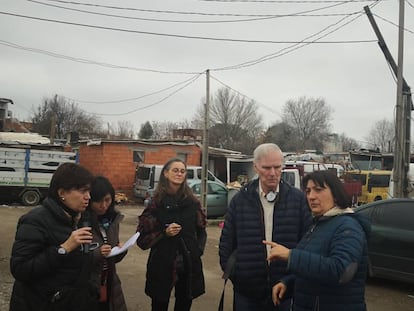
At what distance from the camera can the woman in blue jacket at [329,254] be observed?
2309mm

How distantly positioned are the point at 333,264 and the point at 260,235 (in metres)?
0.88

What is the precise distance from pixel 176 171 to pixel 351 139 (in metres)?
76.7

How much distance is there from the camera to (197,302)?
5980 millimetres

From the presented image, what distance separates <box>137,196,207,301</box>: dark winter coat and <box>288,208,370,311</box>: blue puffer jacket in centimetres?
134

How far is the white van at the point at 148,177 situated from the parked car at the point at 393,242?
1269cm

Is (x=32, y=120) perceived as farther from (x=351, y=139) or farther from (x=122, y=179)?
(x=351, y=139)

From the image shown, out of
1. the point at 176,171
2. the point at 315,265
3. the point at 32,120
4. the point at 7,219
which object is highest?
the point at 32,120

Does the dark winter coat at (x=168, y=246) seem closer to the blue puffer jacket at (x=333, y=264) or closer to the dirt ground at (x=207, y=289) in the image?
the blue puffer jacket at (x=333, y=264)

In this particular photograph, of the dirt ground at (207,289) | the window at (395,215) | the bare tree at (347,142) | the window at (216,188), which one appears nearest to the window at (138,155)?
the window at (216,188)

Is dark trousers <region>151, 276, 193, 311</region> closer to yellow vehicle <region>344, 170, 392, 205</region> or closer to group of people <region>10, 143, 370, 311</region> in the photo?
group of people <region>10, 143, 370, 311</region>

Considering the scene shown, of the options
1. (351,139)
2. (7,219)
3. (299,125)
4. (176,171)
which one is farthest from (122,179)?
(351,139)

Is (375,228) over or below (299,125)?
below

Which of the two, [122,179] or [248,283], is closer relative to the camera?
[248,283]

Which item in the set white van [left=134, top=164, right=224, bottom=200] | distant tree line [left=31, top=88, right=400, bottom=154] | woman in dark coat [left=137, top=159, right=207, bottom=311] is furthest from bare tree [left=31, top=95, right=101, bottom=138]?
woman in dark coat [left=137, top=159, right=207, bottom=311]
